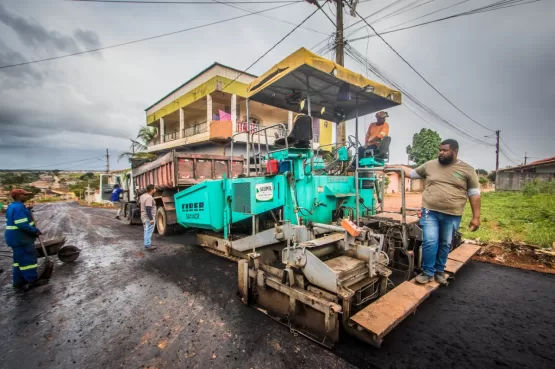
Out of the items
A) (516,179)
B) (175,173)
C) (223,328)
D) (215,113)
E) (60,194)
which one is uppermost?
(215,113)

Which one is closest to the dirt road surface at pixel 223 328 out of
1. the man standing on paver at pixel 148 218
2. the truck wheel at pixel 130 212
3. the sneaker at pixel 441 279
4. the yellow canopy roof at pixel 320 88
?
the sneaker at pixel 441 279

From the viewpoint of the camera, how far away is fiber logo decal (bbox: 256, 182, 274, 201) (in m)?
3.90

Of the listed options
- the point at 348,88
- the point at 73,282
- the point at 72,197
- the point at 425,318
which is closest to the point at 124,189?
the point at 73,282

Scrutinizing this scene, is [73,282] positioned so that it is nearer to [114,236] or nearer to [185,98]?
[114,236]

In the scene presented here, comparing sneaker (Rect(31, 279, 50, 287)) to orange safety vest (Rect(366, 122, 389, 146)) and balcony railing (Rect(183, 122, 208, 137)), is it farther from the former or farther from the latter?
balcony railing (Rect(183, 122, 208, 137))

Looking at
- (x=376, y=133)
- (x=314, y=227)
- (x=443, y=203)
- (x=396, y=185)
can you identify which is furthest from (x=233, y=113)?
(x=396, y=185)

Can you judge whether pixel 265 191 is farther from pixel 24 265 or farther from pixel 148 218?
pixel 24 265

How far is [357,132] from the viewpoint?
4.96 metres

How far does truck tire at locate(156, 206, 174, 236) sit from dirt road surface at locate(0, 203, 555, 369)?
3.06 metres

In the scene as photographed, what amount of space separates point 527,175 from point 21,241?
3360cm

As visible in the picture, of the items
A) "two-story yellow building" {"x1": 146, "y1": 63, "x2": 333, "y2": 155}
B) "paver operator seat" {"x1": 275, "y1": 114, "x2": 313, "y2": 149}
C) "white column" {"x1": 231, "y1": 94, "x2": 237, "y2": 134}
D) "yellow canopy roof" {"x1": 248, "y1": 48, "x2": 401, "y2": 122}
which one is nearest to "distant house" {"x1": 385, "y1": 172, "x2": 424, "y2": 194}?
"two-story yellow building" {"x1": 146, "y1": 63, "x2": 333, "y2": 155}

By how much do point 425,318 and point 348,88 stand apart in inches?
141

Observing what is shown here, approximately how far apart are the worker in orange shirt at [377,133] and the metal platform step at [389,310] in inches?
98.1

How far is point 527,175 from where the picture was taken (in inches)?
908
